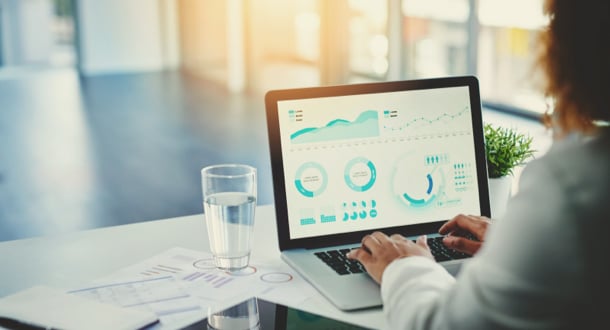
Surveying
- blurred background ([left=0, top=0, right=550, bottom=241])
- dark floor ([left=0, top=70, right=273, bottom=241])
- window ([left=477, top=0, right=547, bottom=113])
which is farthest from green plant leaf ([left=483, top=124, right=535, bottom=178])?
window ([left=477, top=0, right=547, bottom=113])

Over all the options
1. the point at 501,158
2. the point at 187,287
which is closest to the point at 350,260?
the point at 187,287

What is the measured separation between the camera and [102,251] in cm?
138

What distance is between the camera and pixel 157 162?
5117mm

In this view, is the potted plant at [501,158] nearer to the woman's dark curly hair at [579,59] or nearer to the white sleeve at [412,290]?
the white sleeve at [412,290]

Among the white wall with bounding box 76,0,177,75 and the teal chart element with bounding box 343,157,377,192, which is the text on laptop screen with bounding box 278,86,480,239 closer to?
the teal chart element with bounding box 343,157,377,192

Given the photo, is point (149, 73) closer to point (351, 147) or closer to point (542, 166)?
point (351, 147)

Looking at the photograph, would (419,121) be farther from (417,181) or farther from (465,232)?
(465,232)

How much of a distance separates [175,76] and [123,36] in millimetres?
799

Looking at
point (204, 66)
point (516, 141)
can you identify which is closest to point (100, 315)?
point (516, 141)

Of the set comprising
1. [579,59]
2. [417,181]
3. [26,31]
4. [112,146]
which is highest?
[26,31]

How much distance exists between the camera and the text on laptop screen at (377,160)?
134 cm

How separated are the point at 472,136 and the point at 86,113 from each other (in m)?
5.51

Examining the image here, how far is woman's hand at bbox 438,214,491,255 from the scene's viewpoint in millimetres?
1262

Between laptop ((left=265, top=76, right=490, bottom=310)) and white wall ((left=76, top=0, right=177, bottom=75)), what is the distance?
7423mm
